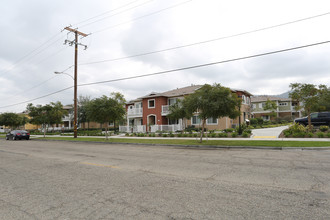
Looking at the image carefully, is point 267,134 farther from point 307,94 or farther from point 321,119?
point 321,119

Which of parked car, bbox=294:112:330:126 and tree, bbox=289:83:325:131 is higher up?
tree, bbox=289:83:325:131

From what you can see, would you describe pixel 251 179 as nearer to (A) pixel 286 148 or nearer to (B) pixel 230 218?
(B) pixel 230 218

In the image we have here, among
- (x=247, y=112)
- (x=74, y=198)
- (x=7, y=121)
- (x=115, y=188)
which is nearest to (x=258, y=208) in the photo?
(x=115, y=188)

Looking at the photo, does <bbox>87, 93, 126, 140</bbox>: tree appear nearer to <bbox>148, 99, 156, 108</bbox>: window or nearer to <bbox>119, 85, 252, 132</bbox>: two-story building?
<bbox>119, 85, 252, 132</bbox>: two-story building

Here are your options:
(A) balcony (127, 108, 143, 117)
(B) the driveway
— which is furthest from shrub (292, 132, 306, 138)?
(A) balcony (127, 108, 143, 117)

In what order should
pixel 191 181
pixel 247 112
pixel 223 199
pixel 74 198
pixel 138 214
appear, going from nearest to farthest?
pixel 138 214
pixel 223 199
pixel 74 198
pixel 191 181
pixel 247 112

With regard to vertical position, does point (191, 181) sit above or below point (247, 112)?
below

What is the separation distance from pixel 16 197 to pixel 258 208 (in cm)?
498

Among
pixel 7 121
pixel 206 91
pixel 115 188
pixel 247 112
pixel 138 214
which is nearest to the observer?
pixel 138 214

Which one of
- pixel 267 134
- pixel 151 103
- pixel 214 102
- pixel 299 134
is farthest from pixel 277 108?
pixel 214 102

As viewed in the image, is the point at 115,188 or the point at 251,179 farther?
the point at 251,179

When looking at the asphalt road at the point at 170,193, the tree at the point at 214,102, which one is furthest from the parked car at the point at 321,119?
the asphalt road at the point at 170,193

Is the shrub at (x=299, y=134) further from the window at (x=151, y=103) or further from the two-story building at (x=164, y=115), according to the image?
the window at (x=151, y=103)

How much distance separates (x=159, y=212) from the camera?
11.9ft
